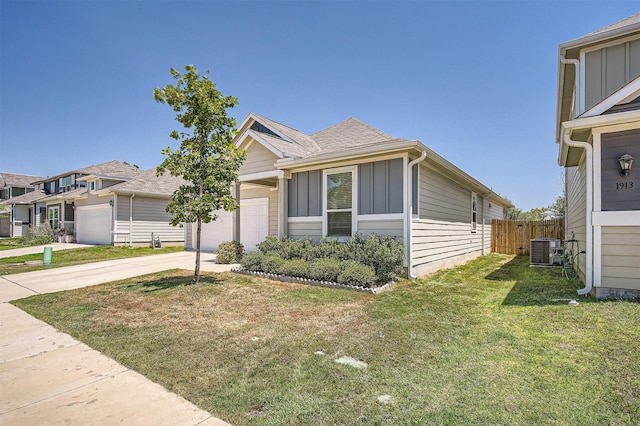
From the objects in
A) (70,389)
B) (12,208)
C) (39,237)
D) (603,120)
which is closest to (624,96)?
(603,120)

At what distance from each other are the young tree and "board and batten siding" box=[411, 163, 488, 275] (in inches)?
185

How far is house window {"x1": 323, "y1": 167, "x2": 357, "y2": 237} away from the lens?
28.3ft

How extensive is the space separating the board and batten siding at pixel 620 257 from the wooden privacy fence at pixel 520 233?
10.6 meters

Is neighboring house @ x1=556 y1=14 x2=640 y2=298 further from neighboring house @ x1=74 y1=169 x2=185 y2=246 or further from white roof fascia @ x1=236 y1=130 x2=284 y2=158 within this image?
neighboring house @ x1=74 y1=169 x2=185 y2=246

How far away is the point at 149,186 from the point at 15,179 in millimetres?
26521

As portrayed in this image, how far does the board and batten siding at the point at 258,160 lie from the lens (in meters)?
10.2

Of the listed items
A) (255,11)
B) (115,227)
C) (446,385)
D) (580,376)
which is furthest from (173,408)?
(115,227)

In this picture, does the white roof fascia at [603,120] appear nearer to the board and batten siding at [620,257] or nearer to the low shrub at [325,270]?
the board and batten siding at [620,257]

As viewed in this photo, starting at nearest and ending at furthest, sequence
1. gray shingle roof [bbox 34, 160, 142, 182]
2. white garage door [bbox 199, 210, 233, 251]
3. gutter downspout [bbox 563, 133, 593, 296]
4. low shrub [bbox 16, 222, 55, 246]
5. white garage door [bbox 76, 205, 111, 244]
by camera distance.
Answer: gutter downspout [bbox 563, 133, 593, 296], white garage door [bbox 199, 210, 233, 251], white garage door [bbox 76, 205, 111, 244], low shrub [bbox 16, 222, 55, 246], gray shingle roof [bbox 34, 160, 142, 182]

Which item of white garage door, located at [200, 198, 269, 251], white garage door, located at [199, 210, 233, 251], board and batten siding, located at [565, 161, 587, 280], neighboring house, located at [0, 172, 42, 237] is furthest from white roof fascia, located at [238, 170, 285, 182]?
neighboring house, located at [0, 172, 42, 237]

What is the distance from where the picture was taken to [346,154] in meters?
8.16

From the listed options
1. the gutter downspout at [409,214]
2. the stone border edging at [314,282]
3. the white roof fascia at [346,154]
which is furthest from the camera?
the gutter downspout at [409,214]

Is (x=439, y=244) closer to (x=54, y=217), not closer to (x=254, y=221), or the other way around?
(x=254, y=221)

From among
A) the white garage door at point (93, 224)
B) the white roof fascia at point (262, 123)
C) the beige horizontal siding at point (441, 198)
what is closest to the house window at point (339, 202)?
the beige horizontal siding at point (441, 198)
